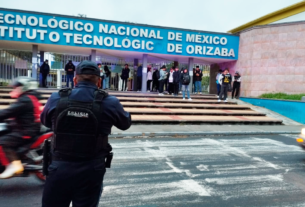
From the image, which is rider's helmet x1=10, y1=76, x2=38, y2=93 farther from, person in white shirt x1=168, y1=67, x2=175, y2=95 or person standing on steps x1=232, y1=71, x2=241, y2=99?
person standing on steps x1=232, y1=71, x2=241, y2=99

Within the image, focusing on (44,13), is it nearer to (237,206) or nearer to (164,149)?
(164,149)

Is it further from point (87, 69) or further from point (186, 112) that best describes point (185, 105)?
point (87, 69)

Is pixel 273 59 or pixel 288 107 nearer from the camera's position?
pixel 288 107

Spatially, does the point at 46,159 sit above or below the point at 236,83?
below

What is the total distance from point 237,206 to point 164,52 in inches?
571

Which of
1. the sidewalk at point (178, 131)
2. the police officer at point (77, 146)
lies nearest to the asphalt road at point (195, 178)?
the sidewalk at point (178, 131)

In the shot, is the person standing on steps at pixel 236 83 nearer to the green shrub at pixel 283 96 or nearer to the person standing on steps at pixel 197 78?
the green shrub at pixel 283 96

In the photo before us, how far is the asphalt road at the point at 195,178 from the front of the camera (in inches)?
151

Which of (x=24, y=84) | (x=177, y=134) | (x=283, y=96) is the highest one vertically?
(x=24, y=84)

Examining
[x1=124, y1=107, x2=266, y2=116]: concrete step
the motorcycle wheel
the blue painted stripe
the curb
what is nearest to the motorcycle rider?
the motorcycle wheel

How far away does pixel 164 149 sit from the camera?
689 centimetres

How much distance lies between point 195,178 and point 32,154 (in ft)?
9.25

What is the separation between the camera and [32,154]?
13.3 feet

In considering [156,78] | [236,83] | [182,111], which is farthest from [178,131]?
[236,83]
